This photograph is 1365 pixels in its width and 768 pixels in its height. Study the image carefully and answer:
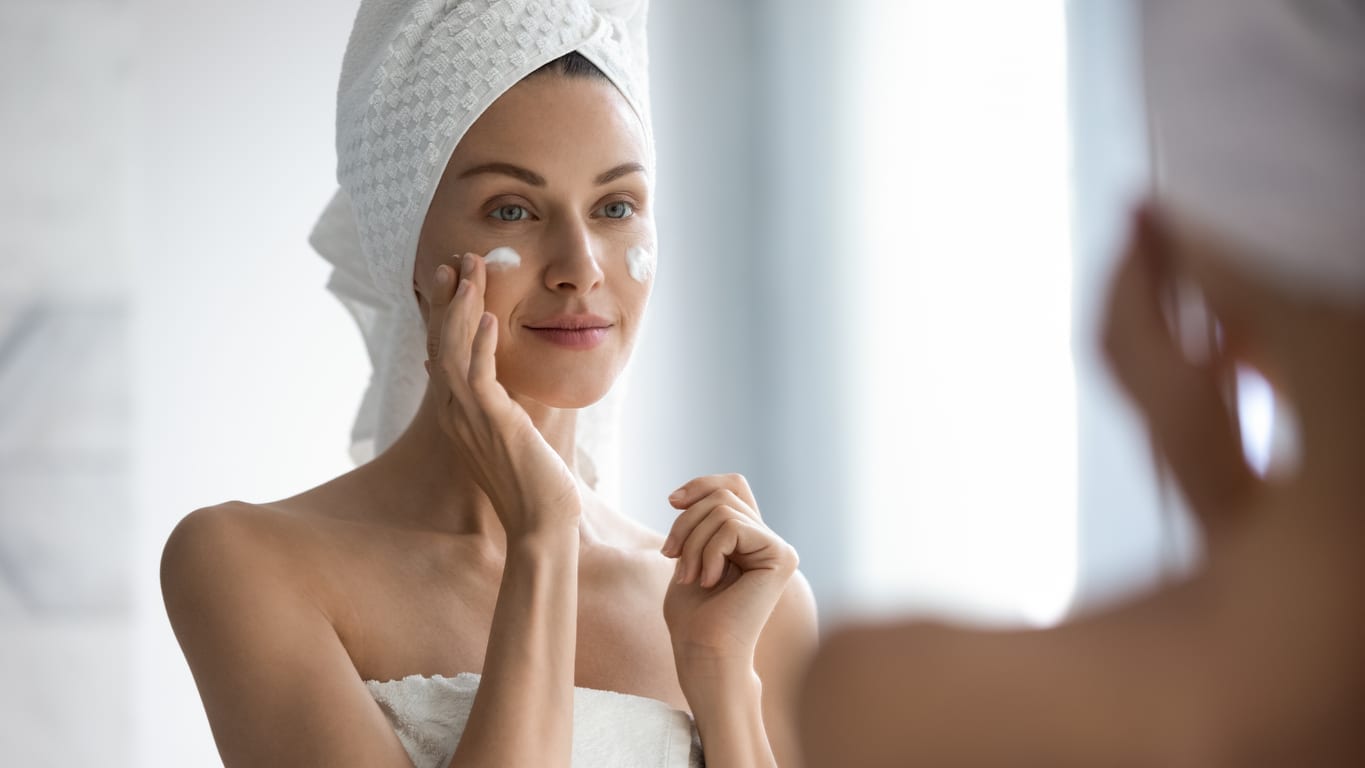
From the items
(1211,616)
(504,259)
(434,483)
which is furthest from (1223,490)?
(434,483)

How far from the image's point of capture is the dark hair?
4.09ft

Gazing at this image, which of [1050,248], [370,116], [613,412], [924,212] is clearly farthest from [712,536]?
[924,212]

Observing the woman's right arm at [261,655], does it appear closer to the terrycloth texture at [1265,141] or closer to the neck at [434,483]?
the neck at [434,483]

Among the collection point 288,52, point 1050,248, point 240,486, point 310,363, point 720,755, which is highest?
point 288,52

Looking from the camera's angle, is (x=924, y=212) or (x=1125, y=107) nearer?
(x=1125, y=107)

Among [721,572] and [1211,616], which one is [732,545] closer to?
[721,572]

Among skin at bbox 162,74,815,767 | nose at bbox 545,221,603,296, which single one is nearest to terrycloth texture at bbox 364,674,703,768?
skin at bbox 162,74,815,767

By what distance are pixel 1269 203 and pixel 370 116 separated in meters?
1.15

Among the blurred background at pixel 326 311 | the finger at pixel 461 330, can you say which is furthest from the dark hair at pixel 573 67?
the blurred background at pixel 326 311

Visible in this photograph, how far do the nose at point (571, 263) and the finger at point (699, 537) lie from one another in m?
0.24

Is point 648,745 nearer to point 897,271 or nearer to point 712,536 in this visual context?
point 712,536

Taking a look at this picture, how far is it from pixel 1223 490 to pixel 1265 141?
7cm

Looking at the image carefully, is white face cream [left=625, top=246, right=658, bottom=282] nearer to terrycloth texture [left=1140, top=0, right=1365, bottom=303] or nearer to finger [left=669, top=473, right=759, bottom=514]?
finger [left=669, top=473, right=759, bottom=514]

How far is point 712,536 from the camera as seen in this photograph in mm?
1169
